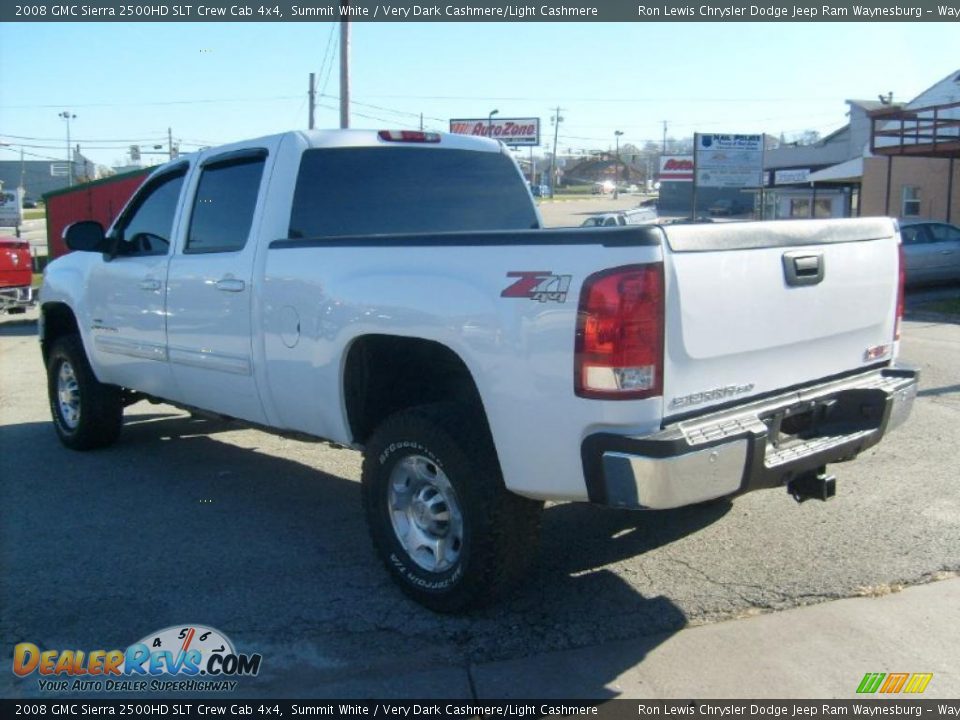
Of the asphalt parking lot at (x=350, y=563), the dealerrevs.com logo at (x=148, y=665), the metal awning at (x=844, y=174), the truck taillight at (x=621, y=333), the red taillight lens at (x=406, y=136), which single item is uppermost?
the metal awning at (x=844, y=174)

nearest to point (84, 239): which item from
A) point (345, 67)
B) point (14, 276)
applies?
point (14, 276)

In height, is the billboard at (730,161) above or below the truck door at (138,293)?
above

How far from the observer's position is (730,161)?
33.6m

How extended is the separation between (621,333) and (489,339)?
0.57 meters

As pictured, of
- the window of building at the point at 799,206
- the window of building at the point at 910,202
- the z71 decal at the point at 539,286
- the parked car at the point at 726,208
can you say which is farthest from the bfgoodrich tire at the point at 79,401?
A: the parked car at the point at 726,208

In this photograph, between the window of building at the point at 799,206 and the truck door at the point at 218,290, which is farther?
the window of building at the point at 799,206

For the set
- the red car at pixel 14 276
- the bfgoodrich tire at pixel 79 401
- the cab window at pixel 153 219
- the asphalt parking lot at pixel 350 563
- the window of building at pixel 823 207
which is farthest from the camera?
the window of building at pixel 823 207

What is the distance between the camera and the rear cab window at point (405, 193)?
5266 mm

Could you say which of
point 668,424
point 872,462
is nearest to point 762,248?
point 668,424

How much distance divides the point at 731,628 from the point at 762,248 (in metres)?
1.60

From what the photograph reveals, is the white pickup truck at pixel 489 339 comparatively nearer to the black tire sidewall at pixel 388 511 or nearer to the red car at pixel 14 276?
the black tire sidewall at pixel 388 511

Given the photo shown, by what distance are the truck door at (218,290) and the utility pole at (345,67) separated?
49.8 feet

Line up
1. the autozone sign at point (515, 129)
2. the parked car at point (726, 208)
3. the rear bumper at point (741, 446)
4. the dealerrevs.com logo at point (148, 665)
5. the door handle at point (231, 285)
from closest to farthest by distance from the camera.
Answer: the rear bumper at point (741, 446)
the dealerrevs.com logo at point (148, 665)
the door handle at point (231, 285)
the parked car at point (726, 208)
the autozone sign at point (515, 129)

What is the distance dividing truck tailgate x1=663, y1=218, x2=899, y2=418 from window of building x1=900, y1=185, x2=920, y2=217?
2655cm
